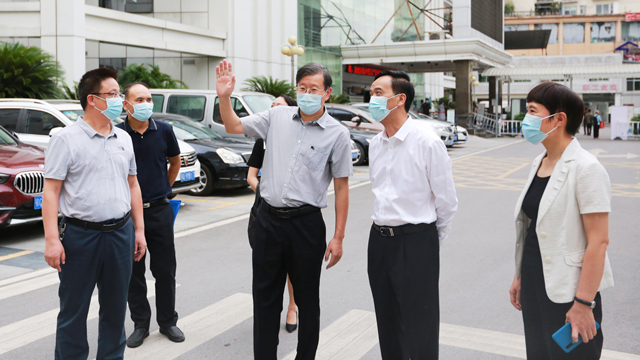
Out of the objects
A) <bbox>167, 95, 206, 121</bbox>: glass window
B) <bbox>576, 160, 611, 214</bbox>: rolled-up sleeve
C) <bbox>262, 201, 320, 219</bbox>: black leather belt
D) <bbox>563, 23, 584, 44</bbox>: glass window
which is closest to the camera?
<bbox>576, 160, 611, 214</bbox>: rolled-up sleeve

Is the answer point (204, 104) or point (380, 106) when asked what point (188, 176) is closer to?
point (204, 104)

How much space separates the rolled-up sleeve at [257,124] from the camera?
3840mm

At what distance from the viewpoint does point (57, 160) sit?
11.3ft

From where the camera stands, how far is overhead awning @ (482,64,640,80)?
3362 cm

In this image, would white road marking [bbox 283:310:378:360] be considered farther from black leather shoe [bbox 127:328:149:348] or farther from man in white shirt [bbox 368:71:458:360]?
black leather shoe [bbox 127:328:149:348]

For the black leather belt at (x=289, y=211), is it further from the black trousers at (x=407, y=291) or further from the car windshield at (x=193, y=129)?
the car windshield at (x=193, y=129)

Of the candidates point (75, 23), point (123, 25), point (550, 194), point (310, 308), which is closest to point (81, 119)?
point (310, 308)

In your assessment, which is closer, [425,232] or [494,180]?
[425,232]

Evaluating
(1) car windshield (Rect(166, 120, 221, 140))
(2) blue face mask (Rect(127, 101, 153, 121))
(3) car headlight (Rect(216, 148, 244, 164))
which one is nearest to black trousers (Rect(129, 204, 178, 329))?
(2) blue face mask (Rect(127, 101, 153, 121))

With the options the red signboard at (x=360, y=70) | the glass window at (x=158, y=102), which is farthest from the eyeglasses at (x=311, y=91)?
the red signboard at (x=360, y=70)

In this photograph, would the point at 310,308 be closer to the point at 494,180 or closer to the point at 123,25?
the point at 494,180

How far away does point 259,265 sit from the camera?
12.6ft

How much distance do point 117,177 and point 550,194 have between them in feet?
7.71

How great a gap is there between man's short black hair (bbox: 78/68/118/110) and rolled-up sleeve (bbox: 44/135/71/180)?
0.29 metres
